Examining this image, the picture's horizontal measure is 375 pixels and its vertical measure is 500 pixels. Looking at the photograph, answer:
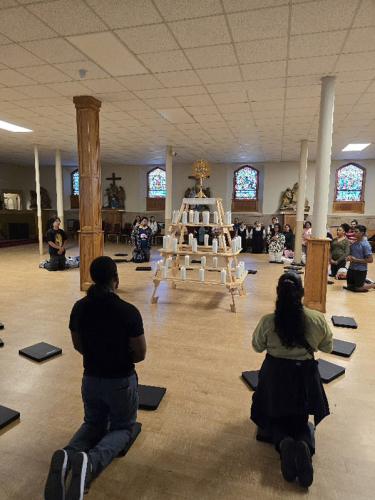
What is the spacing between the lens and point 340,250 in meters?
7.10

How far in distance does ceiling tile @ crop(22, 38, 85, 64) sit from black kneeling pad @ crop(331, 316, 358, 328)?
4.79 metres

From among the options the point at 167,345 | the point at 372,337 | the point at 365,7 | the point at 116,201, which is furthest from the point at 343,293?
the point at 116,201

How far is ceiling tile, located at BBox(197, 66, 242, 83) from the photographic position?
172 inches

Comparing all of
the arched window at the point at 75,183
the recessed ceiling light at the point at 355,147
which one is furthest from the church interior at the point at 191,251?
the arched window at the point at 75,183

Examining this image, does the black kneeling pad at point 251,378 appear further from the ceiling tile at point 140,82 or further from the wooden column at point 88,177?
the ceiling tile at point 140,82

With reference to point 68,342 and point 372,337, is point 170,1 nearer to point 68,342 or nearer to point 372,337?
point 68,342

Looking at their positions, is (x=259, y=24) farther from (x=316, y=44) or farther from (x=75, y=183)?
(x=75, y=183)

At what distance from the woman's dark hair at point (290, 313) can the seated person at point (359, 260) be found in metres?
4.62

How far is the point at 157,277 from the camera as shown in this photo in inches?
212

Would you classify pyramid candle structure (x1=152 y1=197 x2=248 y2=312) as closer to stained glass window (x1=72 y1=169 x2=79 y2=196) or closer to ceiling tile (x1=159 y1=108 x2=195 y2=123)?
ceiling tile (x1=159 y1=108 x2=195 y2=123)

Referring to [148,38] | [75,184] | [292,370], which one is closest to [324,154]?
[148,38]

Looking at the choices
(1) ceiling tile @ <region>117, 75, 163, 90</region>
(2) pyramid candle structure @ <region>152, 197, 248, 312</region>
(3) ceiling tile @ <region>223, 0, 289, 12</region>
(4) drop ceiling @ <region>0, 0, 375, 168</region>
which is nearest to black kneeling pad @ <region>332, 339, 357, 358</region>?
(2) pyramid candle structure @ <region>152, 197, 248, 312</region>

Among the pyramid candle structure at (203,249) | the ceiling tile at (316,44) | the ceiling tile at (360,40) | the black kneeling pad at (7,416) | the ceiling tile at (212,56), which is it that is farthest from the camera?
the pyramid candle structure at (203,249)

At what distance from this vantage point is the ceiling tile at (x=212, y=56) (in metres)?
3.82
